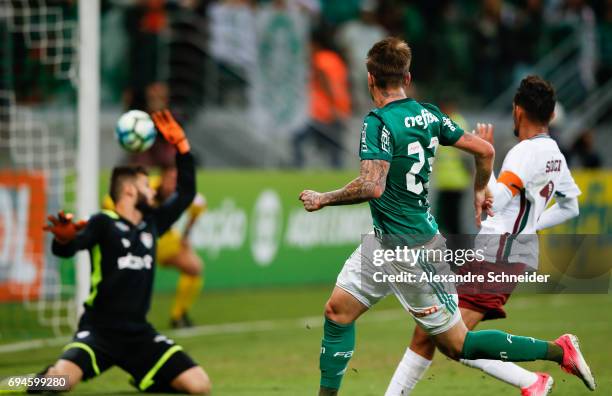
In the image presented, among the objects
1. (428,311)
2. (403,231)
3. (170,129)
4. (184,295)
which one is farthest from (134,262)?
(184,295)

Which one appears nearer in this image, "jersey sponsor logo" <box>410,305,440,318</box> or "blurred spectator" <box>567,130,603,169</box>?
"jersey sponsor logo" <box>410,305,440,318</box>

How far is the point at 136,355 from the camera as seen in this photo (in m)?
7.63

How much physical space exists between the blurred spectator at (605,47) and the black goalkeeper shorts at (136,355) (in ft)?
48.5

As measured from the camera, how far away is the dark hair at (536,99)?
23.0ft

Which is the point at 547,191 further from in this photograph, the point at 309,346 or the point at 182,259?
the point at 182,259

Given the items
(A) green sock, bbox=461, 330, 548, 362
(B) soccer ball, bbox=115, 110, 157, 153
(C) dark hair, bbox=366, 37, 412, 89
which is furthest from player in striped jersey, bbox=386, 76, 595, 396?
(B) soccer ball, bbox=115, 110, 157, 153

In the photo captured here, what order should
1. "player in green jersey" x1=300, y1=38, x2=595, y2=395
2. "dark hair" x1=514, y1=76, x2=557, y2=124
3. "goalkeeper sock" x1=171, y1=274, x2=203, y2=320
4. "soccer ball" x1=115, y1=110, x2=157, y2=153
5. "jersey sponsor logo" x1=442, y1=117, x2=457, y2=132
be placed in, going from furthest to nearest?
"goalkeeper sock" x1=171, y1=274, x2=203, y2=320
"soccer ball" x1=115, y1=110, x2=157, y2=153
"dark hair" x1=514, y1=76, x2=557, y2=124
"jersey sponsor logo" x1=442, y1=117, x2=457, y2=132
"player in green jersey" x1=300, y1=38, x2=595, y2=395

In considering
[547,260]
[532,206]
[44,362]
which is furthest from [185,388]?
[547,260]

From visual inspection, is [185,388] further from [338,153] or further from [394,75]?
[338,153]

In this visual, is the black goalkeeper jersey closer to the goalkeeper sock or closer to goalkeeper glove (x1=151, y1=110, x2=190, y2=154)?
goalkeeper glove (x1=151, y1=110, x2=190, y2=154)

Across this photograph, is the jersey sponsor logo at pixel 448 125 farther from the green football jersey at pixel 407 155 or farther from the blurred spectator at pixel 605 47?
the blurred spectator at pixel 605 47

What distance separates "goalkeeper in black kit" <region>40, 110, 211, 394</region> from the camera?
294 inches

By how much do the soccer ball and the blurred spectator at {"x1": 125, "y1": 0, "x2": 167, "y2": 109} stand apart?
5.59 meters

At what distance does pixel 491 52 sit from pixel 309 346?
10946 mm
